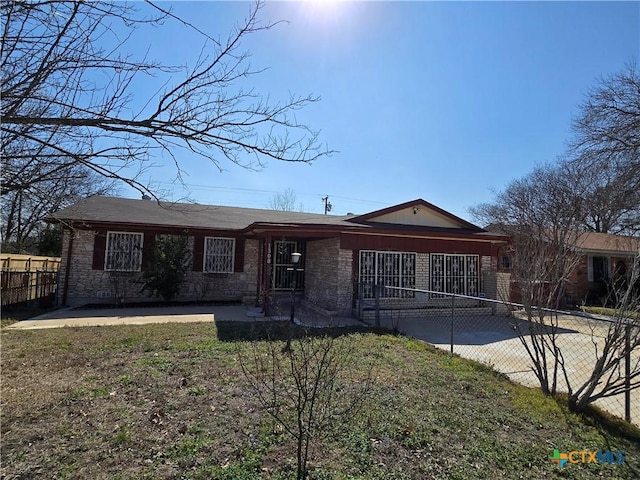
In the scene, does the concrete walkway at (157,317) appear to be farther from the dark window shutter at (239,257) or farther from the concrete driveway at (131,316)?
the dark window shutter at (239,257)

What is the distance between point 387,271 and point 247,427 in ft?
27.4

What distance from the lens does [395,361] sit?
5566mm

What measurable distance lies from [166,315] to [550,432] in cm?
910

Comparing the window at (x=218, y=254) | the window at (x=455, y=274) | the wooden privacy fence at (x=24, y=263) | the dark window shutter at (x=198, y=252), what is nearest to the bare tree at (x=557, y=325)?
the window at (x=455, y=274)

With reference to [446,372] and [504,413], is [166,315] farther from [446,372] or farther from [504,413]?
[504,413]

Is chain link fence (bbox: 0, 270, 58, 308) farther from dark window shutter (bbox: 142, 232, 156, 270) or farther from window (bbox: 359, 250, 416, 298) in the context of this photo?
window (bbox: 359, 250, 416, 298)

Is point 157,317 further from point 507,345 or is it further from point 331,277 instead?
point 507,345

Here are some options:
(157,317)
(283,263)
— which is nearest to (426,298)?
(283,263)

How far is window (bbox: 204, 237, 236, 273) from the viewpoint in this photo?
13102 mm

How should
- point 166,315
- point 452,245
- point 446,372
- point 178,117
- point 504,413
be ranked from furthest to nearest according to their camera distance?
point 452,245 → point 166,315 → point 446,372 → point 504,413 → point 178,117

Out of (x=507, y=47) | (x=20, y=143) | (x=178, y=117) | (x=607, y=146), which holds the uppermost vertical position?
(x=607, y=146)

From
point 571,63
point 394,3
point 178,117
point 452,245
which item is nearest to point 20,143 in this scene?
point 178,117

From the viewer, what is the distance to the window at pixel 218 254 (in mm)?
13102

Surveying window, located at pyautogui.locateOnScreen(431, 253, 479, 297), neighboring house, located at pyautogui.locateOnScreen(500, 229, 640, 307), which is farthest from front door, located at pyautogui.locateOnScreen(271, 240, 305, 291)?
neighboring house, located at pyautogui.locateOnScreen(500, 229, 640, 307)
